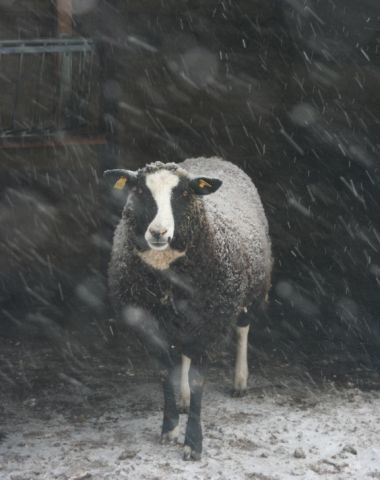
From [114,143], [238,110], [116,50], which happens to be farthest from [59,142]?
[238,110]

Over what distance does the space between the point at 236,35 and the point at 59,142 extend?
282cm

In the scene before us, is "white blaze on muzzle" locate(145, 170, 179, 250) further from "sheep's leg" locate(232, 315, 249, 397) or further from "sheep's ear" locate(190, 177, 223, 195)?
"sheep's leg" locate(232, 315, 249, 397)

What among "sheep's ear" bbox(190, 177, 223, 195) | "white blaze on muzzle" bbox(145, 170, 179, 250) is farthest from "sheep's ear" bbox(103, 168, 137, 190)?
"sheep's ear" bbox(190, 177, 223, 195)

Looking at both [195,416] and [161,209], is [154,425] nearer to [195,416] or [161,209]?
[195,416]

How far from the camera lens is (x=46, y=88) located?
407 inches

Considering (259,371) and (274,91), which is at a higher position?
(274,91)

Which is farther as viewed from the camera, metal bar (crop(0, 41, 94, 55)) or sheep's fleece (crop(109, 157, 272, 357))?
metal bar (crop(0, 41, 94, 55))

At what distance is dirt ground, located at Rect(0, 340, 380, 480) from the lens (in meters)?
5.54

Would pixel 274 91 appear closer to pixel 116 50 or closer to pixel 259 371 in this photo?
pixel 116 50

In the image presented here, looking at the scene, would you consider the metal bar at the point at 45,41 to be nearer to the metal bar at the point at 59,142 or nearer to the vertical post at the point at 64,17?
the vertical post at the point at 64,17

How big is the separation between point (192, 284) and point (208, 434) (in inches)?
46.4

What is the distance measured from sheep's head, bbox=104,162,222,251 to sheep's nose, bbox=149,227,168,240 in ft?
0.06

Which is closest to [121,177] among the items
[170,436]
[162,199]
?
[162,199]

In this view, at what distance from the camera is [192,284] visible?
5.71 metres
